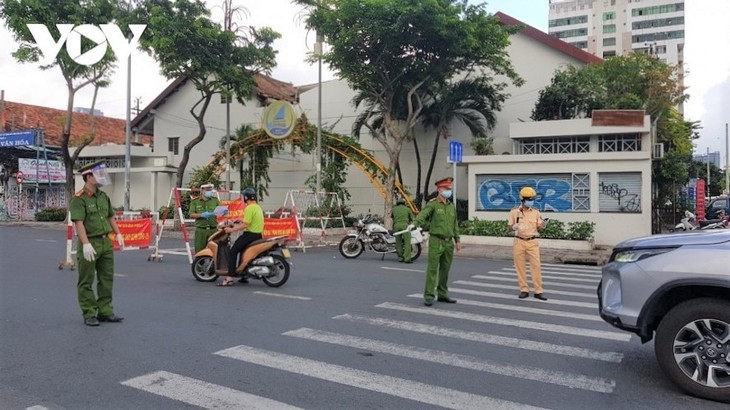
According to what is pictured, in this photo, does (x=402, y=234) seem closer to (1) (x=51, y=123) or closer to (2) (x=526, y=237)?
(2) (x=526, y=237)

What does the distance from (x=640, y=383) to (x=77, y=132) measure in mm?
44618

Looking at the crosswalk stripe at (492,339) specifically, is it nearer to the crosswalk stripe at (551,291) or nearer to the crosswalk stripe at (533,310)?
the crosswalk stripe at (533,310)

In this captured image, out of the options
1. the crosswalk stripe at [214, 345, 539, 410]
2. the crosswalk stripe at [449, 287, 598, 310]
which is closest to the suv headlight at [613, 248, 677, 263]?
the crosswalk stripe at [214, 345, 539, 410]

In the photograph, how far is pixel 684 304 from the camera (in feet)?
15.0

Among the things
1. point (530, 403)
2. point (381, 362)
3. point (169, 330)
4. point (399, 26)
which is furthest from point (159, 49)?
point (530, 403)

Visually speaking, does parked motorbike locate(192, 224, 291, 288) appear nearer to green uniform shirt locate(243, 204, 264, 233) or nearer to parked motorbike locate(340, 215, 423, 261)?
green uniform shirt locate(243, 204, 264, 233)

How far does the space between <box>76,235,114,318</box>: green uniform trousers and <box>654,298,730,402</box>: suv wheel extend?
19.1ft

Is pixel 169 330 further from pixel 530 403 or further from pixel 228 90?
pixel 228 90

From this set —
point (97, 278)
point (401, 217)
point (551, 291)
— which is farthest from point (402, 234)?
point (97, 278)

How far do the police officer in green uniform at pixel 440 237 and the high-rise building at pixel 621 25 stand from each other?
84869 mm

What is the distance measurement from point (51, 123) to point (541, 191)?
37.2m

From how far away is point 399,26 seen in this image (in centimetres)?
1900

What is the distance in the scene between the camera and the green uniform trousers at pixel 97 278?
6.66 m

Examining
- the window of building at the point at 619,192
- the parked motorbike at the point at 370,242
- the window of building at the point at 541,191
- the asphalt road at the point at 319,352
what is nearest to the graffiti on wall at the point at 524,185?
the window of building at the point at 541,191
